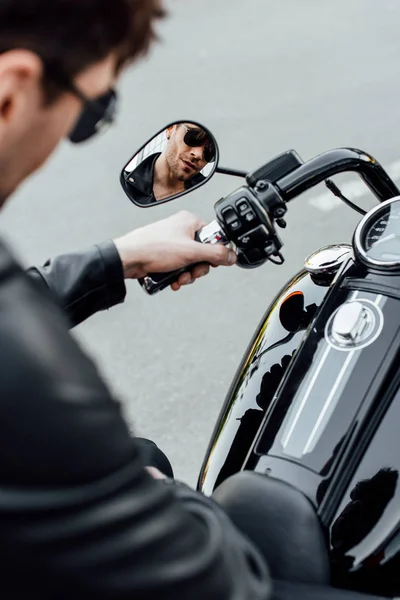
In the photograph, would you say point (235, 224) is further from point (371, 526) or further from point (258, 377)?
point (371, 526)

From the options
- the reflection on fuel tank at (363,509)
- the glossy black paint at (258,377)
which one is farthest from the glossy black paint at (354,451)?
the glossy black paint at (258,377)

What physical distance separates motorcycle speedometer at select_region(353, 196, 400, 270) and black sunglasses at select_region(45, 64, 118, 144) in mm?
560

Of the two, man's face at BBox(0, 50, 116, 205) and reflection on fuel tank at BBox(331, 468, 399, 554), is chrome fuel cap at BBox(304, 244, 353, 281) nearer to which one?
reflection on fuel tank at BBox(331, 468, 399, 554)

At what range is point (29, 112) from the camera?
0.86 metres

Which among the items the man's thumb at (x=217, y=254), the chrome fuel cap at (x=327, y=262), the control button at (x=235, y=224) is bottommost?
the chrome fuel cap at (x=327, y=262)

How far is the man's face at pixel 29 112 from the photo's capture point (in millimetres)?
819

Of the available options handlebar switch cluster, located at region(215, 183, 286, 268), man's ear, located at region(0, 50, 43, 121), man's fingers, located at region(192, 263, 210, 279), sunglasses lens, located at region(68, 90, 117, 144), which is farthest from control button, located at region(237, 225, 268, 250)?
man's ear, located at region(0, 50, 43, 121)

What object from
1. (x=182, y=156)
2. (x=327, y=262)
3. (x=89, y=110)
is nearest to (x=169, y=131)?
(x=182, y=156)

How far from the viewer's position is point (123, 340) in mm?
3650

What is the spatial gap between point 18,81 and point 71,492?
1.30ft

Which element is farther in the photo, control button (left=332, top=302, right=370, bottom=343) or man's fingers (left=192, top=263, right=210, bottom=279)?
man's fingers (left=192, top=263, right=210, bottom=279)

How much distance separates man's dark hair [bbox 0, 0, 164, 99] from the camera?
2.66 ft

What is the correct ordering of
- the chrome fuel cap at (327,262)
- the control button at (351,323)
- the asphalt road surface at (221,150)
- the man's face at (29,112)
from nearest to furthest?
the man's face at (29,112), the control button at (351,323), the chrome fuel cap at (327,262), the asphalt road surface at (221,150)

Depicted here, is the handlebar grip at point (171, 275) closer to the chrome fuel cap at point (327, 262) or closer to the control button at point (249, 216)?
the control button at point (249, 216)
